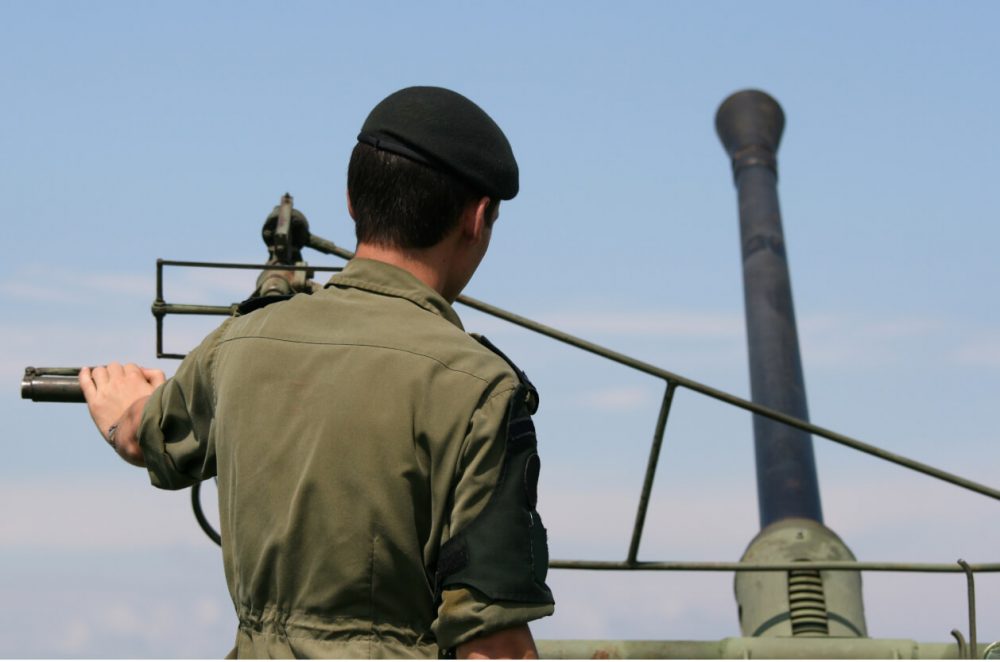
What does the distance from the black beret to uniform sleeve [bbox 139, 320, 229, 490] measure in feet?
1.32

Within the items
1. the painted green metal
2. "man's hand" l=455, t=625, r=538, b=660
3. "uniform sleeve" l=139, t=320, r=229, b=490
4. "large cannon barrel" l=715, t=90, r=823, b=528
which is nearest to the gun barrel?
"uniform sleeve" l=139, t=320, r=229, b=490

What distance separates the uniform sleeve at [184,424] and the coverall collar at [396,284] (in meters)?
0.25

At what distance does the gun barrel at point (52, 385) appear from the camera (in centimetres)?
271

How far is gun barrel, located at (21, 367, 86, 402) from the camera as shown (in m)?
2.71

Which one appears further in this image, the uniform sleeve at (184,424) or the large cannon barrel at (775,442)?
the large cannon barrel at (775,442)

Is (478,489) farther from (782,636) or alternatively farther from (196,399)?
(782,636)

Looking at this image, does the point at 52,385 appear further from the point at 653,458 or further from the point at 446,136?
the point at 653,458

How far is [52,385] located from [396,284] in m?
0.84

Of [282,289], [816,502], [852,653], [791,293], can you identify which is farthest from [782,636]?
[791,293]

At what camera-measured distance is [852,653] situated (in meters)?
5.20

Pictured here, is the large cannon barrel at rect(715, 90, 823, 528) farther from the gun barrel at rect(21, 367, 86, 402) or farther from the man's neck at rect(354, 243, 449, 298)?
the man's neck at rect(354, 243, 449, 298)

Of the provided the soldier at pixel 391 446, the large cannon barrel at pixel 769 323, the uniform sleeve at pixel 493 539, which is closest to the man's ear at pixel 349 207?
the soldier at pixel 391 446

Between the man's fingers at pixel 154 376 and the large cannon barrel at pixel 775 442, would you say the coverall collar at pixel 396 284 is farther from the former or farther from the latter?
the large cannon barrel at pixel 775 442

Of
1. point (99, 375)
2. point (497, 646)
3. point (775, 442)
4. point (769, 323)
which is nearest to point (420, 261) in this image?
point (497, 646)
